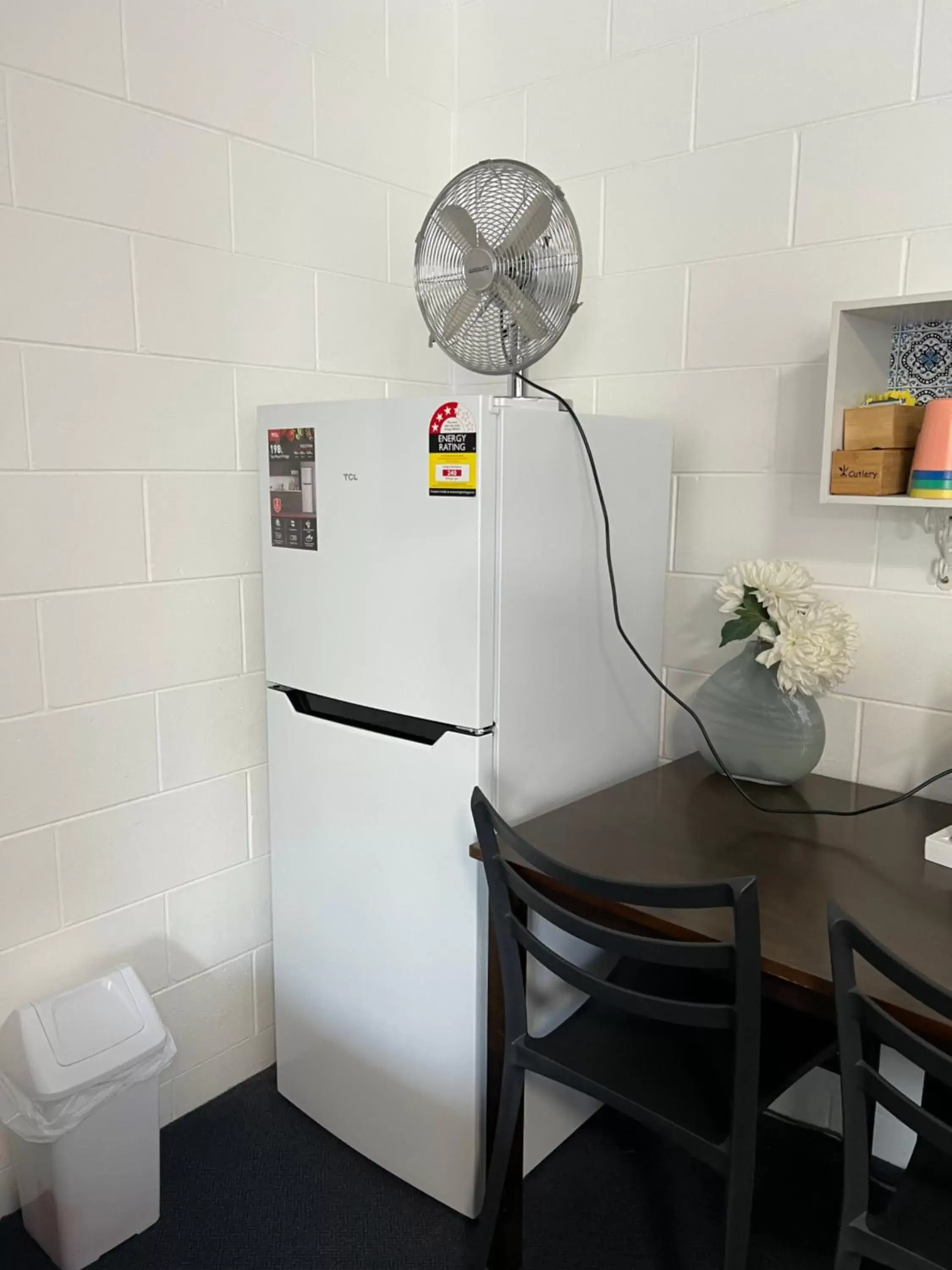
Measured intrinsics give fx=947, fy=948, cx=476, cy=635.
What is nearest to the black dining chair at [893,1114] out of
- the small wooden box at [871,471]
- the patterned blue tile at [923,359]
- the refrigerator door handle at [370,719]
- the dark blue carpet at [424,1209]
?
the dark blue carpet at [424,1209]

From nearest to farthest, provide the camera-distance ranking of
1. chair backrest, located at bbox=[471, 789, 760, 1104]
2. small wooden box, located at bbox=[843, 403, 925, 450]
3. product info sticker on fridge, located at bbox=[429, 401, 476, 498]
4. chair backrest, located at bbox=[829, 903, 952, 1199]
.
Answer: chair backrest, located at bbox=[829, 903, 952, 1199] < chair backrest, located at bbox=[471, 789, 760, 1104] < product info sticker on fridge, located at bbox=[429, 401, 476, 498] < small wooden box, located at bbox=[843, 403, 925, 450]

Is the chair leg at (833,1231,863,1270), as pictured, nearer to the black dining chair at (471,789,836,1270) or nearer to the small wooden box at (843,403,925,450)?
the black dining chair at (471,789,836,1270)

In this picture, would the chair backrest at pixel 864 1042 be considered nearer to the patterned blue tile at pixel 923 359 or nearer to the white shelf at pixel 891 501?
the white shelf at pixel 891 501

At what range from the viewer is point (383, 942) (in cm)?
181

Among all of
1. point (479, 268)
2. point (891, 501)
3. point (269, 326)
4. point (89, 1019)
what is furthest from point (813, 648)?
point (89, 1019)

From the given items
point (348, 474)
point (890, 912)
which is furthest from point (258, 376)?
point (890, 912)

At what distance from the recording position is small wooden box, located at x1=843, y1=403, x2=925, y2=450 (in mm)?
1618

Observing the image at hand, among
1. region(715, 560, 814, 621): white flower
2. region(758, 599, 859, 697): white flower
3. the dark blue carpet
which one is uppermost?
region(715, 560, 814, 621): white flower

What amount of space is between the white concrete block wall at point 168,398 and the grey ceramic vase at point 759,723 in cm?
98

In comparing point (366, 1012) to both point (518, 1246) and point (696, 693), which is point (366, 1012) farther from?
point (696, 693)

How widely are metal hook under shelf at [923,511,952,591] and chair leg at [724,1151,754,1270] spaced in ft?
3.38

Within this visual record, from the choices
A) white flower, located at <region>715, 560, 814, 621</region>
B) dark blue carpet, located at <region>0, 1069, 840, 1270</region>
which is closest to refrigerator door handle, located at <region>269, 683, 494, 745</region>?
white flower, located at <region>715, 560, 814, 621</region>

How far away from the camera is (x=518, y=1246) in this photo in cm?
164

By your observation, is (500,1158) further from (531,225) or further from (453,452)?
(531,225)
